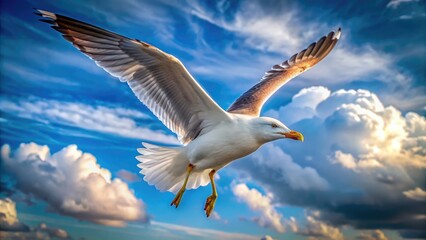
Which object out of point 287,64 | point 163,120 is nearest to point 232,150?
point 163,120

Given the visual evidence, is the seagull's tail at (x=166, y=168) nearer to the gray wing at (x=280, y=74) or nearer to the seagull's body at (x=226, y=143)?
the seagull's body at (x=226, y=143)

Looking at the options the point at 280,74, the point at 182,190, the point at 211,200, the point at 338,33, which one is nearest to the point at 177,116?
the point at 182,190

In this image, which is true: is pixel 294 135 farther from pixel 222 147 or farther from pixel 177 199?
pixel 177 199

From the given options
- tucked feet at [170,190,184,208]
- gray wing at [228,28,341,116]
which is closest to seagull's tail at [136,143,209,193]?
tucked feet at [170,190,184,208]

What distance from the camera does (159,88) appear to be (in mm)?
4246

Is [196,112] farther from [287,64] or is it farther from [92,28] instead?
[287,64]

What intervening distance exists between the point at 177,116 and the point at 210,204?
2.55ft

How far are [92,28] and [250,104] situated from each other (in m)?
1.57

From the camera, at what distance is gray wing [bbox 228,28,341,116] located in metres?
4.76

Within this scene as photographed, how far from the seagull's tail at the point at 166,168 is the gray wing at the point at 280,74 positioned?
0.65 m

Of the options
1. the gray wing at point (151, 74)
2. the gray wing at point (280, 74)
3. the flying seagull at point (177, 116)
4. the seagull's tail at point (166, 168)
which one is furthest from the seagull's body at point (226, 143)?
the gray wing at point (280, 74)

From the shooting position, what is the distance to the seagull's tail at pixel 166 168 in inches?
172

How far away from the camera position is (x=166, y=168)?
445cm

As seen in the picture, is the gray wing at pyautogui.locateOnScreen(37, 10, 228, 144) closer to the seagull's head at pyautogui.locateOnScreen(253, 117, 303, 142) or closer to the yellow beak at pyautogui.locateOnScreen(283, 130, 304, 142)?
the seagull's head at pyautogui.locateOnScreen(253, 117, 303, 142)
